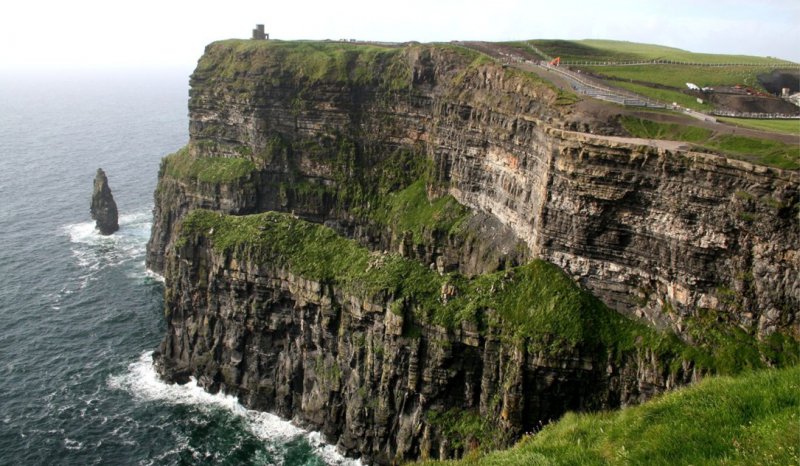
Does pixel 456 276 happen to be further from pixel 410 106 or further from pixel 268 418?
pixel 410 106

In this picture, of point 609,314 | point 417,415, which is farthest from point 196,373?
point 609,314

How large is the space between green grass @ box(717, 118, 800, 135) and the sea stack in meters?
102

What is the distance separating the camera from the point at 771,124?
191 feet

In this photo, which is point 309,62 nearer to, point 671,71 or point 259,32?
point 259,32

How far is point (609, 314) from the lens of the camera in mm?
54188

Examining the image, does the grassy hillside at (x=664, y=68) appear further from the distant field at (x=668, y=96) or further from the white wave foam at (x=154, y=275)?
the white wave foam at (x=154, y=275)

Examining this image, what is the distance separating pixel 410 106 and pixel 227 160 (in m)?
31.8

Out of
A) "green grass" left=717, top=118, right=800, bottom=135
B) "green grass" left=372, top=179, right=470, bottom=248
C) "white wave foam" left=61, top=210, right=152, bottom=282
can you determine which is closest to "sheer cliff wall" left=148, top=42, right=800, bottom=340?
"green grass" left=372, top=179, right=470, bottom=248

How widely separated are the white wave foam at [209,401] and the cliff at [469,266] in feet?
4.56

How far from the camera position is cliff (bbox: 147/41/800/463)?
48188 mm

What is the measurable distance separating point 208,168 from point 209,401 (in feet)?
150

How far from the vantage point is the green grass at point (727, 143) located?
46312 millimetres

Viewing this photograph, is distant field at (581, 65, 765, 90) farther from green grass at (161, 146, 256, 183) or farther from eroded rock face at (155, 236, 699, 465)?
green grass at (161, 146, 256, 183)

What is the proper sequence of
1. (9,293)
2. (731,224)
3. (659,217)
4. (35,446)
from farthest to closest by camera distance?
1. (9,293)
2. (35,446)
3. (659,217)
4. (731,224)
